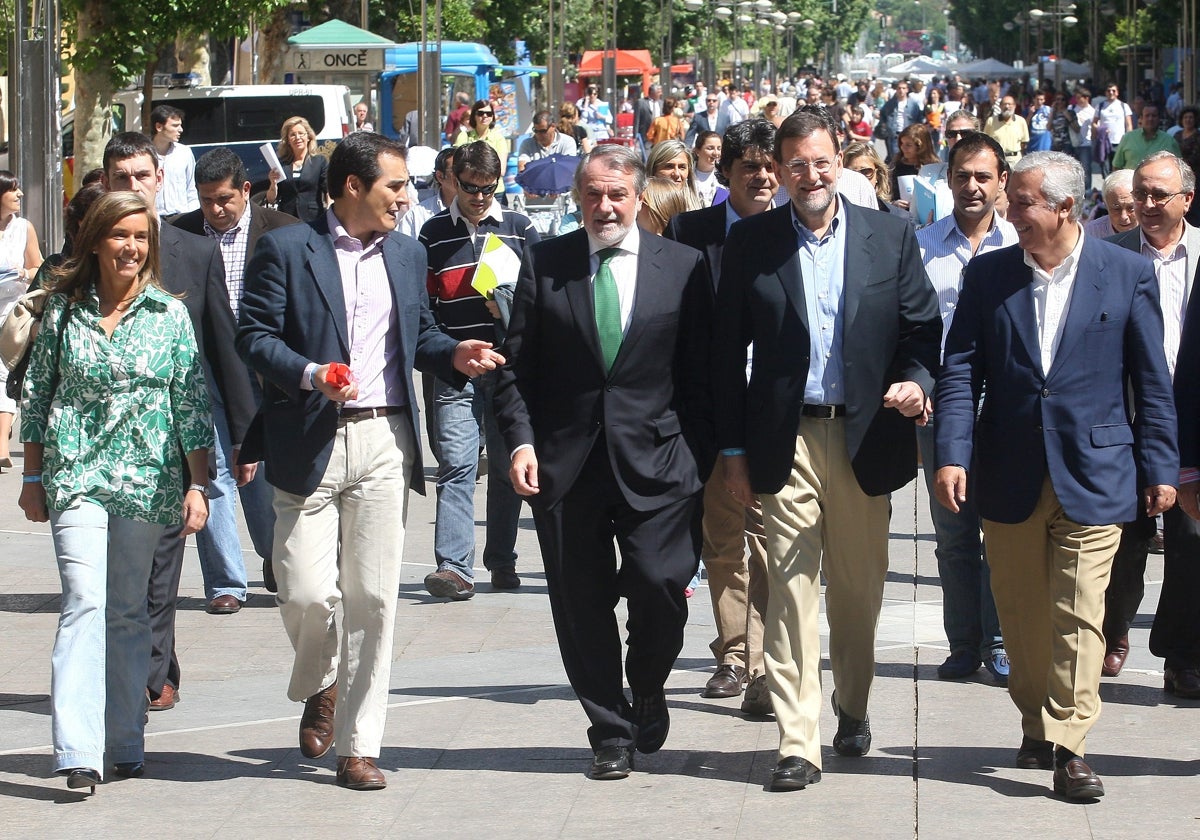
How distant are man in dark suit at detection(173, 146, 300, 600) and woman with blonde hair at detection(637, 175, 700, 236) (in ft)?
5.07

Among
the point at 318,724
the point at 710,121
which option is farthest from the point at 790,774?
the point at 710,121

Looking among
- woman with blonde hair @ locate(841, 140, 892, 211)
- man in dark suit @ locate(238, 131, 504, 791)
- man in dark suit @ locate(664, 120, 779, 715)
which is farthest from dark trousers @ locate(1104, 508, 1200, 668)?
woman with blonde hair @ locate(841, 140, 892, 211)

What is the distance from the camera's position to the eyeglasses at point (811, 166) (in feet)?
18.4

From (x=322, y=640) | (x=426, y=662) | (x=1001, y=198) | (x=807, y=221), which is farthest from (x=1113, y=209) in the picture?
(x=322, y=640)

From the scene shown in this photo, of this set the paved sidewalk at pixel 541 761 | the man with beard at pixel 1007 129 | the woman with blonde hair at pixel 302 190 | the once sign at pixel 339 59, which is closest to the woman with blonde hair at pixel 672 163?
the paved sidewalk at pixel 541 761

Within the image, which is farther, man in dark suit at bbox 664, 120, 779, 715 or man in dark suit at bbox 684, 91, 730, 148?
man in dark suit at bbox 684, 91, 730, 148

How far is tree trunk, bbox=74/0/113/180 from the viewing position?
79.9 feet

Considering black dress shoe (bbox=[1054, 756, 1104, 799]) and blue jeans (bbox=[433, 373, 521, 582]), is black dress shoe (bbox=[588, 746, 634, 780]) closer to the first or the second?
black dress shoe (bbox=[1054, 756, 1104, 799])

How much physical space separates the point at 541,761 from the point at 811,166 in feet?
6.60

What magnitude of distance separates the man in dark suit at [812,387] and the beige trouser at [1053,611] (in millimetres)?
389

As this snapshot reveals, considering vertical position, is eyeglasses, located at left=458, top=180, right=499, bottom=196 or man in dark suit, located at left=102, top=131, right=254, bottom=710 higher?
eyeglasses, located at left=458, top=180, right=499, bottom=196

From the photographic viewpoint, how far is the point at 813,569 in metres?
5.66

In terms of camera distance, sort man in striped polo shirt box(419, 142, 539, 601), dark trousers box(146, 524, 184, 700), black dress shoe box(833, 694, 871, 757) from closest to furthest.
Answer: black dress shoe box(833, 694, 871, 757) → dark trousers box(146, 524, 184, 700) → man in striped polo shirt box(419, 142, 539, 601)

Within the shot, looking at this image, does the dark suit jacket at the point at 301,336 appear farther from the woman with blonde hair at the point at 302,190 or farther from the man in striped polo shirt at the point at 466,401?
the woman with blonde hair at the point at 302,190
